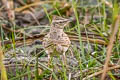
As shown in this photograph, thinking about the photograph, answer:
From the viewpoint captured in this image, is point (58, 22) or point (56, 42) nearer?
point (56, 42)

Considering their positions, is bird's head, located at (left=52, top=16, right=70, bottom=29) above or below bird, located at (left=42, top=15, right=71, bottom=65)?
above

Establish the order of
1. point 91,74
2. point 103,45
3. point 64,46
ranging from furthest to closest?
point 103,45 → point 64,46 → point 91,74

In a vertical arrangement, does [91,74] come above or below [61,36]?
below

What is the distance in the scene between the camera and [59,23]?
14.6ft

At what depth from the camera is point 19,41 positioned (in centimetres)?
558

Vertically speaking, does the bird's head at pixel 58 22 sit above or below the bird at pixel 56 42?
above

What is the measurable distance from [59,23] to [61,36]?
0.53ft

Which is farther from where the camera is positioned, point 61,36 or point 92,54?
point 92,54

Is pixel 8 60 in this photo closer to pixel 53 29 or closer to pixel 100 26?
pixel 53 29

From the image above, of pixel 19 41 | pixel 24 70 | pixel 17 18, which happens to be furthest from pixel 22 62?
pixel 17 18

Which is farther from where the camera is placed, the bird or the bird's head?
the bird's head

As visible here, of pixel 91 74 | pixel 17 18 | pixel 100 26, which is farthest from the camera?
pixel 17 18

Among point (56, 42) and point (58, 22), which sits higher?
point (58, 22)

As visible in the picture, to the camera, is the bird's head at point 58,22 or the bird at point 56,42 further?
the bird's head at point 58,22
